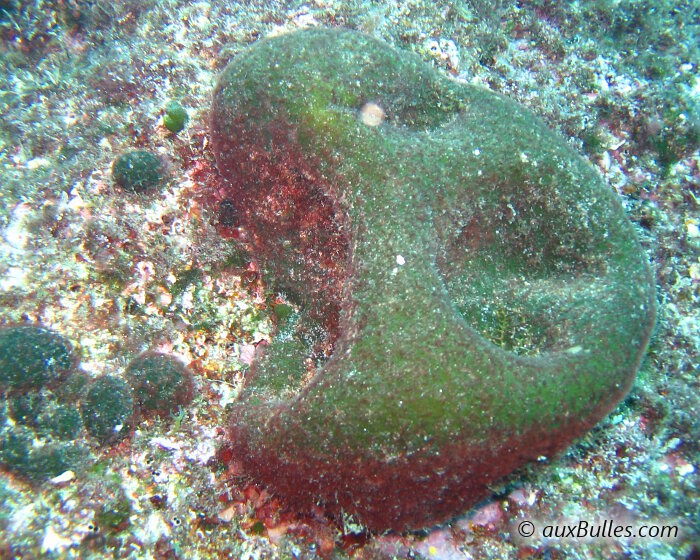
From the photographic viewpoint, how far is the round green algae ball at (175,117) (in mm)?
3738

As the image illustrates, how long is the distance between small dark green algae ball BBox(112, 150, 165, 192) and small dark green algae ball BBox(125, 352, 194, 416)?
145 cm

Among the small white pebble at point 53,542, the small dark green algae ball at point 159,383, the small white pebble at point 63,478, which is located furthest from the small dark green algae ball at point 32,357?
the small white pebble at point 53,542

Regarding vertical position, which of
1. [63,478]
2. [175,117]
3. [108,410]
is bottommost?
[63,478]

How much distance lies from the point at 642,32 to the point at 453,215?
4.18 meters

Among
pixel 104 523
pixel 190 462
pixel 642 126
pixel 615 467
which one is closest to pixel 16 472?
pixel 104 523

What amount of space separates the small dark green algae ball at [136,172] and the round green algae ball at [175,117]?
348 mm

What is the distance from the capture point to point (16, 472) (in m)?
2.77

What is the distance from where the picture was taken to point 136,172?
355cm

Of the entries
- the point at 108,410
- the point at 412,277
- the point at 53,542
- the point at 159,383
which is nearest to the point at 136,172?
the point at 159,383

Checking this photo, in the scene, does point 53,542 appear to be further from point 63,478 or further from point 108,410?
point 108,410

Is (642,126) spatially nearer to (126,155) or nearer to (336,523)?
(336,523)

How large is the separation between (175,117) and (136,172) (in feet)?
2.05

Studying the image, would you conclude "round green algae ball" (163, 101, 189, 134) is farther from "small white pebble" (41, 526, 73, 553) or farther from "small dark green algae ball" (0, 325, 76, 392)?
"small white pebble" (41, 526, 73, 553)

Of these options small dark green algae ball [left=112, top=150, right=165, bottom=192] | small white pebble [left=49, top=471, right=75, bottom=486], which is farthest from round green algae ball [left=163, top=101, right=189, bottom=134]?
small white pebble [left=49, top=471, right=75, bottom=486]
